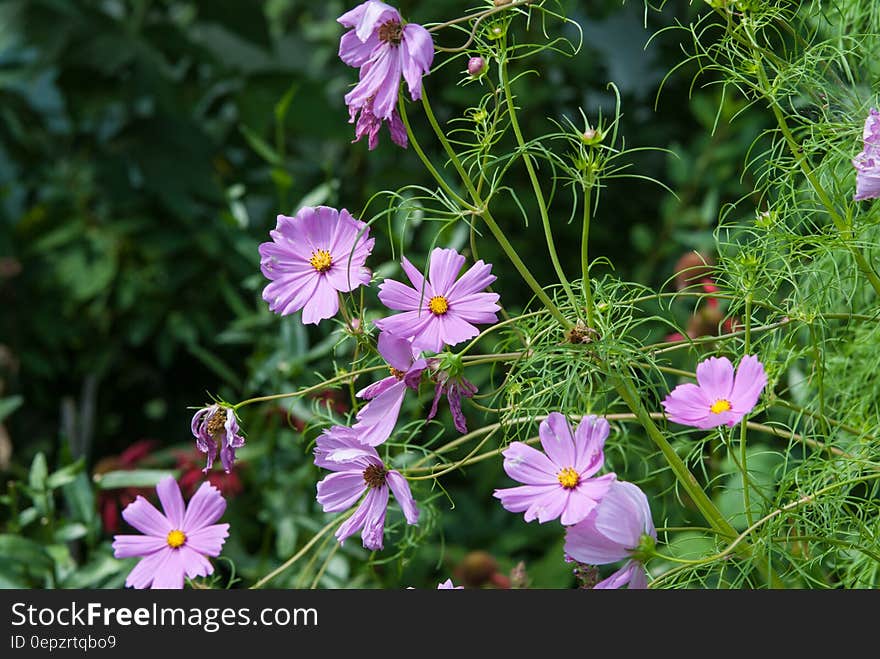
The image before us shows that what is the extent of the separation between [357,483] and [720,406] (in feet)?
0.55

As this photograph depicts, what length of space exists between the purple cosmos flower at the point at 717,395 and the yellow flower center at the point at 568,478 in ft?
0.15

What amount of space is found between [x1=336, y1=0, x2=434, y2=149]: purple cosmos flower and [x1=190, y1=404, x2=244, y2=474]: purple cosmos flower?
0.14 metres

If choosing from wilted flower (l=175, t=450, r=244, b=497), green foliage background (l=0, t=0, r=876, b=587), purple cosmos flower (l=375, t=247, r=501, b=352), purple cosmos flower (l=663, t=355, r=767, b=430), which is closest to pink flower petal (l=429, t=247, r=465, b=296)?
purple cosmos flower (l=375, t=247, r=501, b=352)

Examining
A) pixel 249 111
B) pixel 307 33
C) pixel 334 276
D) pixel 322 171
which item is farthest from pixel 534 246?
pixel 334 276

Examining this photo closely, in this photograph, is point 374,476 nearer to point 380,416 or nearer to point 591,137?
point 380,416

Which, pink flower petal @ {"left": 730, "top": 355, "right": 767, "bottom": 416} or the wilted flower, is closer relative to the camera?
pink flower petal @ {"left": 730, "top": 355, "right": 767, "bottom": 416}

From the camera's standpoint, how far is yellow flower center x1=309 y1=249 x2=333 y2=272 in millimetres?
470

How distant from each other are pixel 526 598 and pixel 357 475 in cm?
10

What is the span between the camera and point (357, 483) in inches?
18.8

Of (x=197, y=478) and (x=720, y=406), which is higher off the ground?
(x=197, y=478)

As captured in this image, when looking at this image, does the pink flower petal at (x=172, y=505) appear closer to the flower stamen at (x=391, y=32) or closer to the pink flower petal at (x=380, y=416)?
the pink flower petal at (x=380, y=416)

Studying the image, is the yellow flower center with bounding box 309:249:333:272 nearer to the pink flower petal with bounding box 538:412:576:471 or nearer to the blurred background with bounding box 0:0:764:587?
the pink flower petal with bounding box 538:412:576:471

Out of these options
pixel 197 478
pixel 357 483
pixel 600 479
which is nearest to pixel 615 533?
pixel 600 479

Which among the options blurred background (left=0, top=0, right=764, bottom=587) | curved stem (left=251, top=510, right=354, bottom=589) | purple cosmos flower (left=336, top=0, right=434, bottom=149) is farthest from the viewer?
blurred background (left=0, top=0, right=764, bottom=587)
